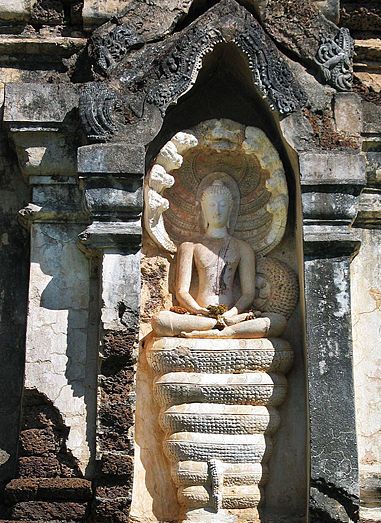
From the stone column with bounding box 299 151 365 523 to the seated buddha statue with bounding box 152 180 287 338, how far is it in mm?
437

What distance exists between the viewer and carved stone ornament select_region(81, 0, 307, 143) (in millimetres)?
8102

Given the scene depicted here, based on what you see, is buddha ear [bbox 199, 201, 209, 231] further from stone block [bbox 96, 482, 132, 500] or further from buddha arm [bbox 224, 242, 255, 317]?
stone block [bbox 96, 482, 132, 500]

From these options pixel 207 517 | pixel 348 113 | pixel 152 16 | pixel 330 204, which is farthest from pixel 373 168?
pixel 207 517

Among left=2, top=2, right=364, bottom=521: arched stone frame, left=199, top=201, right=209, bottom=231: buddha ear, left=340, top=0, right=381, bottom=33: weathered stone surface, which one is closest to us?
left=2, top=2, right=364, bottom=521: arched stone frame

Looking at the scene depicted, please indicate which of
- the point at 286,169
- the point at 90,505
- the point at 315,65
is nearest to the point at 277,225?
the point at 286,169

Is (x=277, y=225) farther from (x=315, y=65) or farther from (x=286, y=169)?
(x=315, y=65)

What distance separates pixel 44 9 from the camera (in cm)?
877

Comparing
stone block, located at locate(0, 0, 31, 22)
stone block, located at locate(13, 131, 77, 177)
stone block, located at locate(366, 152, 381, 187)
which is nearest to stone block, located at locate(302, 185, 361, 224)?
stone block, located at locate(366, 152, 381, 187)

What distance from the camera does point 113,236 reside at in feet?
26.0

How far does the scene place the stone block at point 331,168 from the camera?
8.02m

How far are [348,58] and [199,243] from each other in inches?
67.3

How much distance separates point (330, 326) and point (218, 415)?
0.97m

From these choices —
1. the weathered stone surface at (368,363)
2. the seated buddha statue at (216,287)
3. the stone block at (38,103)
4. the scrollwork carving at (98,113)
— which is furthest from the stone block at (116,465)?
the stone block at (38,103)

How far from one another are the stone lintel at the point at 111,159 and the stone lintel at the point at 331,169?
113cm
